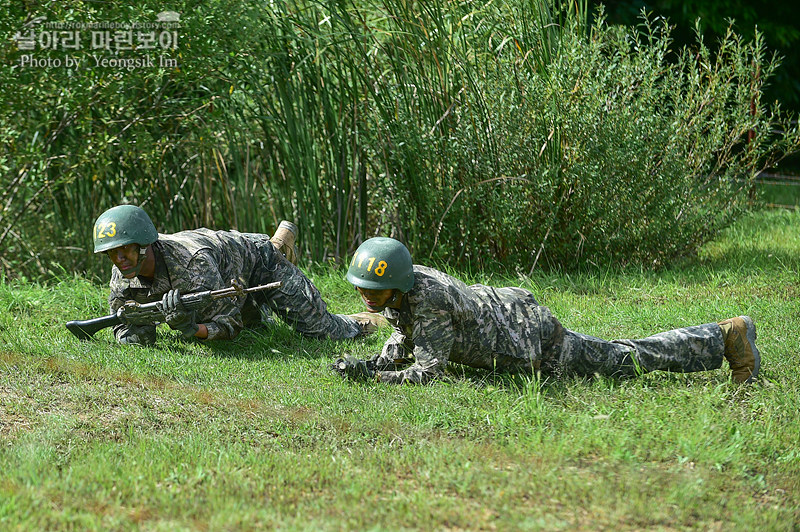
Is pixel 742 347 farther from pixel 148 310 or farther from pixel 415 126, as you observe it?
pixel 415 126

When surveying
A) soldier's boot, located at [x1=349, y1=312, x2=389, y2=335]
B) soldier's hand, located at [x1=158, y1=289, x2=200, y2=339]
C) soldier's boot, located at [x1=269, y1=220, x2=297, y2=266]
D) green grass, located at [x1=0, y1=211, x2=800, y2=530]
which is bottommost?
soldier's boot, located at [x1=349, y1=312, x2=389, y2=335]

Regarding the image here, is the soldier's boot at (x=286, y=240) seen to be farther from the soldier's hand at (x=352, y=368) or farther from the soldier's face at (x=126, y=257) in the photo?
the soldier's hand at (x=352, y=368)

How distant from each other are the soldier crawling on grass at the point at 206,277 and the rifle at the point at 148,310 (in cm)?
5

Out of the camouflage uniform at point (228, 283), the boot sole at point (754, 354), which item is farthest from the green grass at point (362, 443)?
the camouflage uniform at point (228, 283)

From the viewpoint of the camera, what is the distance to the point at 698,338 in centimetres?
531

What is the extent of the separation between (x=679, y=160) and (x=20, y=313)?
5830 mm

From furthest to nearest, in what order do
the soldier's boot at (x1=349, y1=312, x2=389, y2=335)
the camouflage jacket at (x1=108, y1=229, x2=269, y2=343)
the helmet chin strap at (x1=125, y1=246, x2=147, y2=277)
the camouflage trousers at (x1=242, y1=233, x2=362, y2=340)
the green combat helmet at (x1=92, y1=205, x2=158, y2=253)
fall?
the soldier's boot at (x1=349, y1=312, x2=389, y2=335) → the camouflage trousers at (x1=242, y1=233, x2=362, y2=340) → the camouflage jacket at (x1=108, y1=229, x2=269, y2=343) → the helmet chin strap at (x1=125, y1=246, x2=147, y2=277) → the green combat helmet at (x1=92, y1=205, x2=158, y2=253)

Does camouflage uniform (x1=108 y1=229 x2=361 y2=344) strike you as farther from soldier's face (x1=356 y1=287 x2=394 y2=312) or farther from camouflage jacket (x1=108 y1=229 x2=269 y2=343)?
soldier's face (x1=356 y1=287 x2=394 y2=312)

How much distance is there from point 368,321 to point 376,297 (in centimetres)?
202

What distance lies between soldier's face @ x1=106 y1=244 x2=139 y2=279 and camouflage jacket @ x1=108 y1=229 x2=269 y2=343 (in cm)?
21

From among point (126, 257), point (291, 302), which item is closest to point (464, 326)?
point (291, 302)

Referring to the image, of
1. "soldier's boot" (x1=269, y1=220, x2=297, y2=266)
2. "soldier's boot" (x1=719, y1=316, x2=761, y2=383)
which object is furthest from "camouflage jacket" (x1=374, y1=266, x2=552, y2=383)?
"soldier's boot" (x1=269, y1=220, x2=297, y2=266)

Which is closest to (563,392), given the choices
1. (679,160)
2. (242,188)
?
(679,160)

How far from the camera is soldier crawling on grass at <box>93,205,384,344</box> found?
19.5 feet
